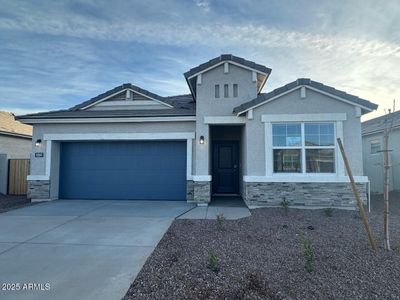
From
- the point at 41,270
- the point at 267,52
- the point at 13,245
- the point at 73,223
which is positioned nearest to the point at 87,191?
the point at 73,223

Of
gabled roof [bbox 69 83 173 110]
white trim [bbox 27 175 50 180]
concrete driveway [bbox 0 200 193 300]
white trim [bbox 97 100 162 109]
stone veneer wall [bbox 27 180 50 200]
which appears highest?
gabled roof [bbox 69 83 173 110]

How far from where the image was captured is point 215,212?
302 inches

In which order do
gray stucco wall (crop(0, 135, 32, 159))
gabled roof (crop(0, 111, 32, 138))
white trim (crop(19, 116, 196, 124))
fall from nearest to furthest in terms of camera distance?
white trim (crop(19, 116, 196, 124)) < gray stucco wall (crop(0, 135, 32, 159)) < gabled roof (crop(0, 111, 32, 138))

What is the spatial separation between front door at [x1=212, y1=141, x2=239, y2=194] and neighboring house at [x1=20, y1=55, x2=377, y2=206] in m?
0.05

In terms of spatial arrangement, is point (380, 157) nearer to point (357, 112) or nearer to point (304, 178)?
point (357, 112)

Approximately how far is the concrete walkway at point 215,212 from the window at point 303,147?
6.39ft

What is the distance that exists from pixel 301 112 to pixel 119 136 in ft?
23.3

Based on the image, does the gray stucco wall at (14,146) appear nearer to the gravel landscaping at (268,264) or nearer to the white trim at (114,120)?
the white trim at (114,120)

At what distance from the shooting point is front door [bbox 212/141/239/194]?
37.4 ft

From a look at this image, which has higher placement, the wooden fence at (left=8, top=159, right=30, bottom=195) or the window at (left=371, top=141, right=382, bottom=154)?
the window at (left=371, top=141, right=382, bottom=154)

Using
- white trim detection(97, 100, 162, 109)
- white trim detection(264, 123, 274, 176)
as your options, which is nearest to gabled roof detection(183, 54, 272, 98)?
white trim detection(264, 123, 274, 176)

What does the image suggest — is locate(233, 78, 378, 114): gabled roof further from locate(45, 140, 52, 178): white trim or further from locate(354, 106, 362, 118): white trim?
locate(45, 140, 52, 178): white trim

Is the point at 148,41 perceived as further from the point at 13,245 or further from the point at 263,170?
the point at 13,245

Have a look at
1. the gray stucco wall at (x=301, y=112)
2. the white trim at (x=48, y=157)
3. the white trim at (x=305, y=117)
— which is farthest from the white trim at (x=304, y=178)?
the white trim at (x=48, y=157)
